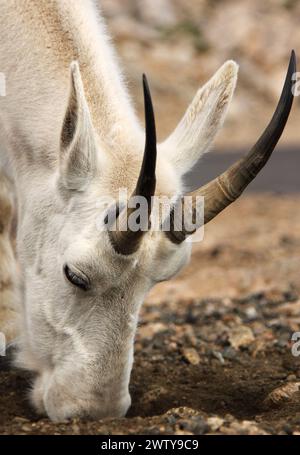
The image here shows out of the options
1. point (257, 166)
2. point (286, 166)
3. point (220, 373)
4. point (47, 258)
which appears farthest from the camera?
point (286, 166)

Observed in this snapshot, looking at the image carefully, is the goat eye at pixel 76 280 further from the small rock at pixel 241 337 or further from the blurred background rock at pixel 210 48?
the blurred background rock at pixel 210 48

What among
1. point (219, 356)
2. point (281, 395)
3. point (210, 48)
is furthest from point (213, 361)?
point (210, 48)

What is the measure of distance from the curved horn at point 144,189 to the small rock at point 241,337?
2359 millimetres

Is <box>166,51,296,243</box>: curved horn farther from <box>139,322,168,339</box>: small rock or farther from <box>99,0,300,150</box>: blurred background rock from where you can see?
<box>99,0,300,150</box>: blurred background rock

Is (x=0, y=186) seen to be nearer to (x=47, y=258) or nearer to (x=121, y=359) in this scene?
(x=47, y=258)

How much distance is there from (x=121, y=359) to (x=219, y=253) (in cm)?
668

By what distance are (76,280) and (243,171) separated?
3.72 feet

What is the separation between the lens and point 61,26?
628cm

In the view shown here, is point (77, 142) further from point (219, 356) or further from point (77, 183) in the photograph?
point (219, 356)

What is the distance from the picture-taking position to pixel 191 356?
7.12 meters

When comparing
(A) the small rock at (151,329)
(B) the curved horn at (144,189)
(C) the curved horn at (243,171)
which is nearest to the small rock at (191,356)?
(A) the small rock at (151,329)

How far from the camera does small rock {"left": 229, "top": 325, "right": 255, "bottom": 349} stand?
7.43 m
